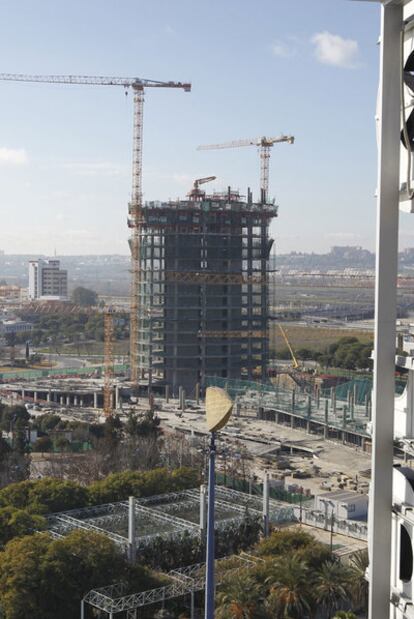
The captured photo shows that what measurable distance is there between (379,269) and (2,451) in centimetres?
2234

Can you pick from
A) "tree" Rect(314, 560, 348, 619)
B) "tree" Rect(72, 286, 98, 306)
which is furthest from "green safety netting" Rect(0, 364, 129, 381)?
"tree" Rect(72, 286, 98, 306)

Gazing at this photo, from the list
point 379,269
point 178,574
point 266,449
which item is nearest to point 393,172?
point 379,269

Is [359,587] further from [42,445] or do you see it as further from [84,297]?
[84,297]

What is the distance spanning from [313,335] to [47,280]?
47.3 metres

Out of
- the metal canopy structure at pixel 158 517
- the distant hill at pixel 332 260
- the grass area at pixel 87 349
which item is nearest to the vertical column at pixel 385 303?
the metal canopy structure at pixel 158 517

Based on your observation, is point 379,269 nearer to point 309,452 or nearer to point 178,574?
point 178,574

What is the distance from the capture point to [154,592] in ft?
42.0

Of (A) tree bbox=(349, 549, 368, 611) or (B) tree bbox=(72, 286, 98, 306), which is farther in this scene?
(B) tree bbox=(72, 286, 98, 306)

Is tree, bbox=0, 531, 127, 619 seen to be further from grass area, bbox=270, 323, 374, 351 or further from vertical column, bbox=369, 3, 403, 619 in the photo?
grass area, bbox=270, 323, 374, 351

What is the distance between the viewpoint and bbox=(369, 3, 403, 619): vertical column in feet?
6.52

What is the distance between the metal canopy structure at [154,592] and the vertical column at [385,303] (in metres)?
10.4

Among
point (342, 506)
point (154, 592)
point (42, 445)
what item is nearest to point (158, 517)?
point (154, 592)

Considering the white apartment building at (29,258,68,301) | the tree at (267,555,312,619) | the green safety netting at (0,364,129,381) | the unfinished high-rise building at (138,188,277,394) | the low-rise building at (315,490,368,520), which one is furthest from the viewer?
the white apartment building at (29,258,68,301)

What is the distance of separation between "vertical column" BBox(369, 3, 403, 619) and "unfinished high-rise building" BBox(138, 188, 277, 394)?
39988 millimetres
